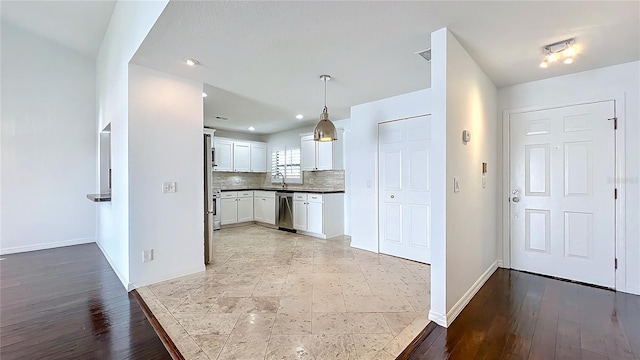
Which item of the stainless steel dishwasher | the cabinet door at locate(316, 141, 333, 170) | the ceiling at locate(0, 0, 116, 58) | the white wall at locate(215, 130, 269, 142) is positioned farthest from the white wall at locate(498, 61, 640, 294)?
the white wall at locate(215, 130, 269, 142)

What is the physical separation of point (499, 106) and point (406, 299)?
2746 mm

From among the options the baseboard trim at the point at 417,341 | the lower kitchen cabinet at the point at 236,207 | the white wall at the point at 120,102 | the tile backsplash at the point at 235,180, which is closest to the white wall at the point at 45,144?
the white wall at the point at 120,102

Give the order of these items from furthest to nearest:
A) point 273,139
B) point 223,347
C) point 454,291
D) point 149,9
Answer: point 273,139, point 454,291, point 149,9, point 223,347

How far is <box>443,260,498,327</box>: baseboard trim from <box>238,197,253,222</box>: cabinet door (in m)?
5.06

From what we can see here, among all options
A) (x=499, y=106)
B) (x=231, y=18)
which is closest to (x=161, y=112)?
(x=231, y=18)

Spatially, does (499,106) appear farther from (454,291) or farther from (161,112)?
(161,112)

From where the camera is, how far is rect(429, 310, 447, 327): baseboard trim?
7.13 ft

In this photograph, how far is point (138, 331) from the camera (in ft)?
6.92

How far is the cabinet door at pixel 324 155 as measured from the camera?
18.3 feet

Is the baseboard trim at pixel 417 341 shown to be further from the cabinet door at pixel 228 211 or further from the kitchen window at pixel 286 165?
the cabinet door at pixel 228 211

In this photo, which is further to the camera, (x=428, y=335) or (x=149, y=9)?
(x=149, y=9)

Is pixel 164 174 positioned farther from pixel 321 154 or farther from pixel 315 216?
pixel 321 154

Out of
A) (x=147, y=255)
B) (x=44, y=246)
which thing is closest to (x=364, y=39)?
(x=147, y=255)

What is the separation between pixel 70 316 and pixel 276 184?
16.8 feet
